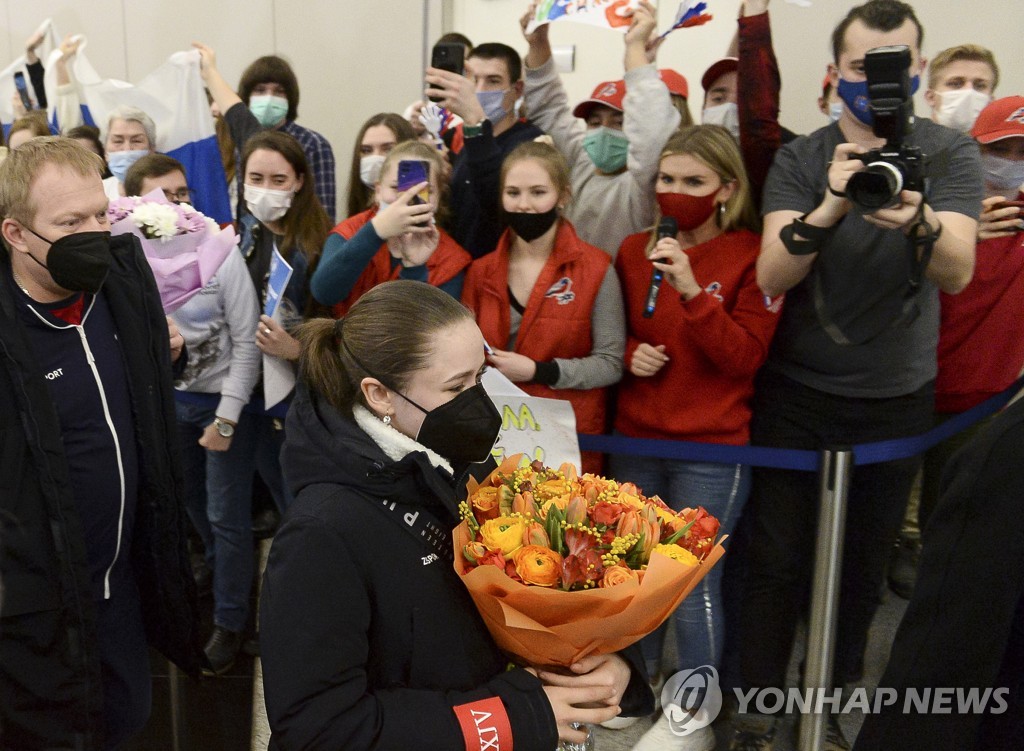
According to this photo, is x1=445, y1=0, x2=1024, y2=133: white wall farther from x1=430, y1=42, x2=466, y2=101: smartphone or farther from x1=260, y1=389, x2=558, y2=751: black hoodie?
x1=260, y1=389, x2=558, y2=751: black hoodie

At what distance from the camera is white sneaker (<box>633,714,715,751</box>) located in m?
2.98

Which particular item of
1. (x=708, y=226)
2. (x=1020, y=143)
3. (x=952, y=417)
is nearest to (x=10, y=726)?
(x=708, y=226)

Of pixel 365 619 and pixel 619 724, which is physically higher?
pixel 365 619

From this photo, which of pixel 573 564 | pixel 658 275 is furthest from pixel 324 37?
pixel 573 564

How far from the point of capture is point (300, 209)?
346 centimetres

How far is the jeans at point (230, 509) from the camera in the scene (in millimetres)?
3541

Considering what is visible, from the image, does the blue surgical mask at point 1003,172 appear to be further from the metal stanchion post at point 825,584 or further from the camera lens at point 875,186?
the metal stanchion post at point 825,584

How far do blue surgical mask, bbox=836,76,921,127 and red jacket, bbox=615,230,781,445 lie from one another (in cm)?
48

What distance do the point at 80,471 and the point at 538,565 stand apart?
3.87 ft

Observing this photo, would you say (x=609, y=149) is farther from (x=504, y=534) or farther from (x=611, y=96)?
(x=504, y=534)

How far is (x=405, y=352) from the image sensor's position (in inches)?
65.7

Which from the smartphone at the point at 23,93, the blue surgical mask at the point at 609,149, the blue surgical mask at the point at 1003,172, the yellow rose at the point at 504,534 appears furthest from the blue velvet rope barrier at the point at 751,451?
the smartphone at the point at 23,93

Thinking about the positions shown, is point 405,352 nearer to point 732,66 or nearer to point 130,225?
point 130,225

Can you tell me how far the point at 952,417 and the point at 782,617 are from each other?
3.32ft
